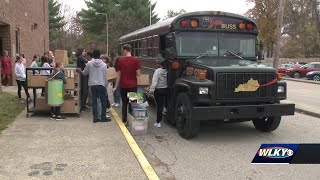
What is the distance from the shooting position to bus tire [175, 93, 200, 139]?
7543 mm

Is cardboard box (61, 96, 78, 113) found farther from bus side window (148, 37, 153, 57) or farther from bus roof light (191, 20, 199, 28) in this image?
bus roof light (191, 20, 199, 28)

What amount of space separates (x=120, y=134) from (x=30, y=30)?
56.7 feet

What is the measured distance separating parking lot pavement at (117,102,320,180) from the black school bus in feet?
1.19

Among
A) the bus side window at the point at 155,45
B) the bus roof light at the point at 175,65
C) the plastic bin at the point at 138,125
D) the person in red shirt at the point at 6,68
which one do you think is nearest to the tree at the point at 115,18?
the person in red shirt at the point at 6,68

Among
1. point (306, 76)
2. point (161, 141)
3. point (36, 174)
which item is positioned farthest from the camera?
point (306, 76)

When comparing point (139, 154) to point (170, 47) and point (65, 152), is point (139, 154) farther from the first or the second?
point (170, 47)

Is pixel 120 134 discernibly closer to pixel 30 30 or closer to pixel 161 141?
pixel 161 141

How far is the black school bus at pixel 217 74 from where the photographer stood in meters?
7.39

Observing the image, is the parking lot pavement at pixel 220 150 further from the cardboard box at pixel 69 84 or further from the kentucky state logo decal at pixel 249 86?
the cardboard box at pixel 69 84

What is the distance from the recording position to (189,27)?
8.63 meters

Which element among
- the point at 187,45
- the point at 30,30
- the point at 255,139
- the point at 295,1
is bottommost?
the point at 255,139

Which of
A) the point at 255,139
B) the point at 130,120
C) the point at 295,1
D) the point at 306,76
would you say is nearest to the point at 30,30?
the point at 130,120

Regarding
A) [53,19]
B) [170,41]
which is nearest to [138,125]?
[170,41]

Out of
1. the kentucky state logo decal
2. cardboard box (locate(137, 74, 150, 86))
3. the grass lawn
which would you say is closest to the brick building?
the grass lawn
